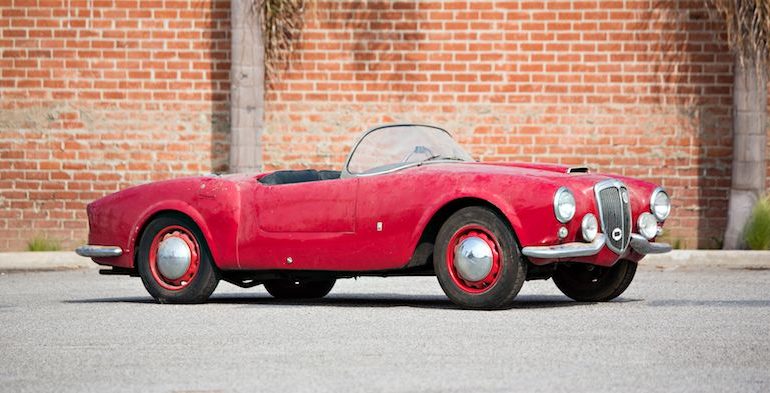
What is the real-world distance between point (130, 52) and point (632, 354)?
999cm

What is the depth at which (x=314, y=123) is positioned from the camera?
51.1ft

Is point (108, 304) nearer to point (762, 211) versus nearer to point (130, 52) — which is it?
point (130, 52)

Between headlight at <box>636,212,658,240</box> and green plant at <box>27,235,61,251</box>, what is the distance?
803 centimetres

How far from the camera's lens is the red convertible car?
8.58 m

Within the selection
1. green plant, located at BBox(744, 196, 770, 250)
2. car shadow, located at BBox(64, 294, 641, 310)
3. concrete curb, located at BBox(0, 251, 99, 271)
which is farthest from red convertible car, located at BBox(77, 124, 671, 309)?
green plant, located at BBox(744, 196, 770, 250)

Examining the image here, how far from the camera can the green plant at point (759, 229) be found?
14.6 m

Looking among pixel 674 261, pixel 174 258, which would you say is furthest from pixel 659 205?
pixel 674 261

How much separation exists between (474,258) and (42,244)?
313 inches

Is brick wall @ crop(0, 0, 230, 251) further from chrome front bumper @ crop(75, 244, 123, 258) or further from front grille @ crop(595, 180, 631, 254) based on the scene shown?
front grille @ crop(595, 180, 631, 254)

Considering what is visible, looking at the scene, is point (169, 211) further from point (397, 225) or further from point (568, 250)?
point (568, 250)

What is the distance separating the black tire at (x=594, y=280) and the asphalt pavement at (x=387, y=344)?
109mm

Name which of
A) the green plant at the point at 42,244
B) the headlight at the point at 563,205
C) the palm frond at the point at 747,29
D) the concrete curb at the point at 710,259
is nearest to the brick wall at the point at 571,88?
the palm frond at the point at 747,29

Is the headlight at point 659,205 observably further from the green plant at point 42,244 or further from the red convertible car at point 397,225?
the green plant at point 42,244

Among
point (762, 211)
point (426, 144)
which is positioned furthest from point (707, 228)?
point (426, 144)
